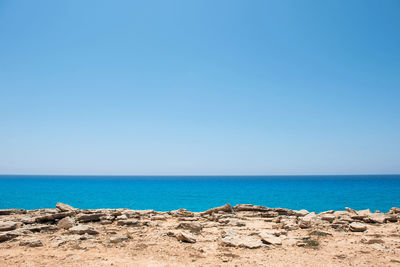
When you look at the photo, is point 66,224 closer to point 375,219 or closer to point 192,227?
point 192,227

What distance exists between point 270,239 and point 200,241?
2561mm

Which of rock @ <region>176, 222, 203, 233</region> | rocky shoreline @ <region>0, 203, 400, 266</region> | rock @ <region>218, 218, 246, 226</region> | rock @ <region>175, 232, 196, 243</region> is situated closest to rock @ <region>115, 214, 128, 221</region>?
rocky shoreline @ <region>0, 203, 400, 266</region>

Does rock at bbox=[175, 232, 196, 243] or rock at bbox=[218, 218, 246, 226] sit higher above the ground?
rock at bbox=[175, 232, 196, 243]

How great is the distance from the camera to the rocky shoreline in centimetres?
705

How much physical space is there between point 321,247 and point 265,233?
2.00 metres

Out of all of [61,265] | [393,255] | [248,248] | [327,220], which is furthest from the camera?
[327,220]

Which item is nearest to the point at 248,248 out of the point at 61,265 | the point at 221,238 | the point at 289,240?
the point at 221,238

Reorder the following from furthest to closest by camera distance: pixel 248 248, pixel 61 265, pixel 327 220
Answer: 1. pixel 327 220
2. pixel 248 248
3. pixel 61 265

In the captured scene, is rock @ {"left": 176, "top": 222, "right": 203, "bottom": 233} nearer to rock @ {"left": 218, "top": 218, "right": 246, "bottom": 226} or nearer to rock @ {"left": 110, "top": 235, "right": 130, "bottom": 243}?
rock @ {"left": 218, "top": 218, "right": 246, "bottom": 226}

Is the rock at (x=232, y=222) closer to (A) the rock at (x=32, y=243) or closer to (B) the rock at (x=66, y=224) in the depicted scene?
(B) the rock at (x=66, y=224)

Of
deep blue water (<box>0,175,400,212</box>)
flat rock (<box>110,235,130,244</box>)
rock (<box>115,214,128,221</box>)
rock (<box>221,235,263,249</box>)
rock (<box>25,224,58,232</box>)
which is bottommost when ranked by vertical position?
deep blue water (<box>0,175,400,212</box>)

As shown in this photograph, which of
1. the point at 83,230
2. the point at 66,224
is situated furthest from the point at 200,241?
the point at 66,224

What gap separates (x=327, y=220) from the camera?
12.2 m

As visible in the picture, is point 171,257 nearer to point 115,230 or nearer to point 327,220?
point 115,230
